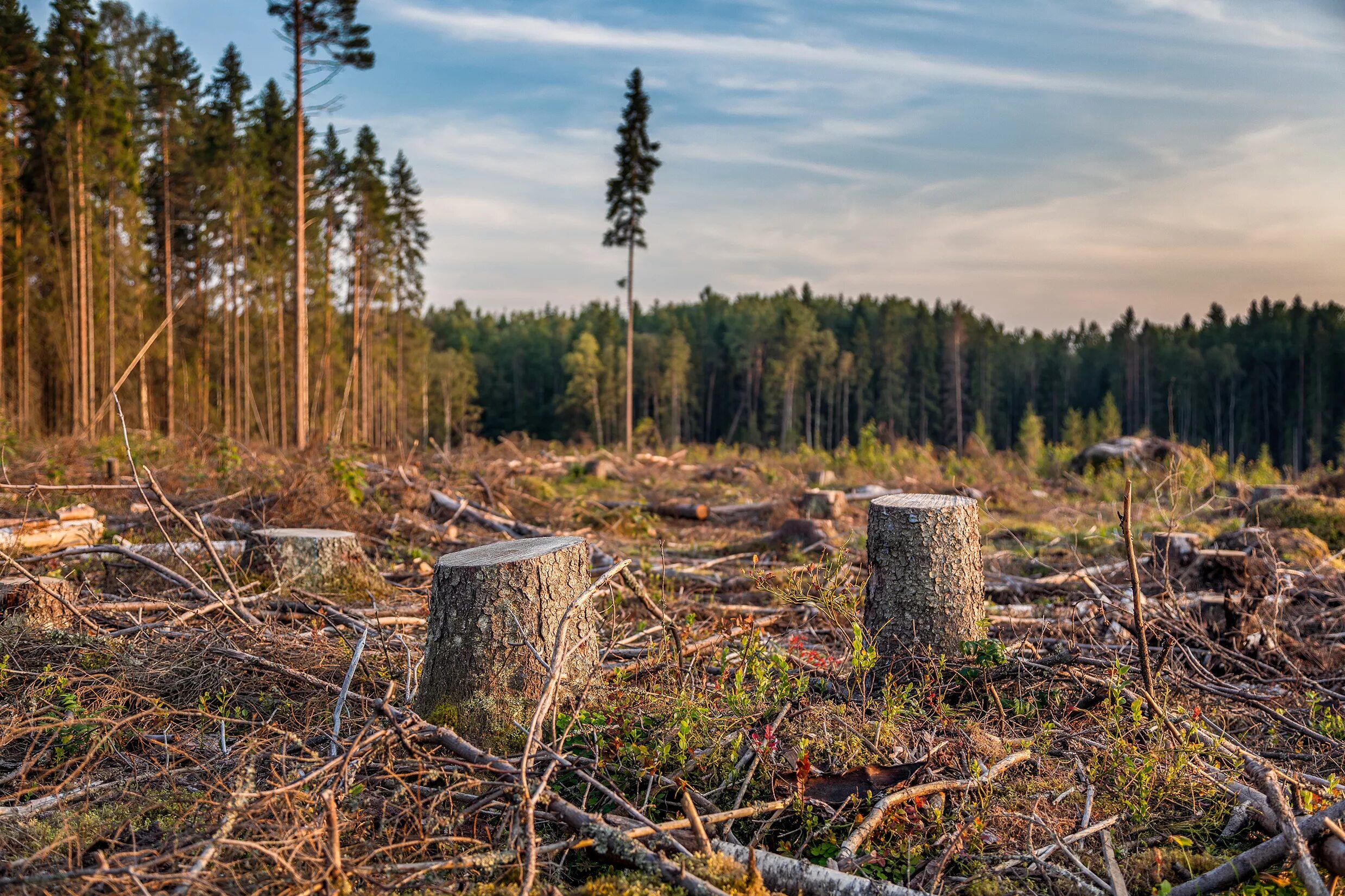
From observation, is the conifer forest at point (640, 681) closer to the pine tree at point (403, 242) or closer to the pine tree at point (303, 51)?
the pine tree at point (303, 51)

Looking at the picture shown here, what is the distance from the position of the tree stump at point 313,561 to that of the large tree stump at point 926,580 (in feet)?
13.5

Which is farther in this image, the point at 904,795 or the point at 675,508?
the point at 675,508

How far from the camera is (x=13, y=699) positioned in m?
3.85

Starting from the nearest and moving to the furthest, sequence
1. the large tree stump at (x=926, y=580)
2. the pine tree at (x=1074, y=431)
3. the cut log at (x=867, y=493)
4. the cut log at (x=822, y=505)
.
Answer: the large tree stump at (x=926, y=580) → the cut log at (x=822, y=505) → the cut log at (x=867, y=493) → the pine tree at (x=1074, y=431)

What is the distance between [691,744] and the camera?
3.27m

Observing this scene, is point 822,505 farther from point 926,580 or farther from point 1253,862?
point 1253,862

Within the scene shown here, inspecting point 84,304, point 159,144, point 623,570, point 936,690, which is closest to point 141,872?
point 623,570

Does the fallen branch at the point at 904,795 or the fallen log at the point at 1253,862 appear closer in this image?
the fallen log at the point at 1253,862

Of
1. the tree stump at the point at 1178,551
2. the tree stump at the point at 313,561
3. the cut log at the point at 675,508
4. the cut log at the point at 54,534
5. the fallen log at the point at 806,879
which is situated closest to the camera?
the fallen log at the point at 806,879

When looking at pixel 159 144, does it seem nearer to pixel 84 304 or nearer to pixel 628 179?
pixel 84 304

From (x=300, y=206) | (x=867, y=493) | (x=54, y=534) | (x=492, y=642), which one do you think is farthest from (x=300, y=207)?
(x=492, y=642)

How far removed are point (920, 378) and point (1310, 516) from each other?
6804 centimetres

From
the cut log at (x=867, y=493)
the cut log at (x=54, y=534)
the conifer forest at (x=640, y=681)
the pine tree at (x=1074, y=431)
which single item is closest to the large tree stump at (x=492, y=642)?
the conifer forest at (x=640, y=681)

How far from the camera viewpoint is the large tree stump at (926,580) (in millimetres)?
4211
